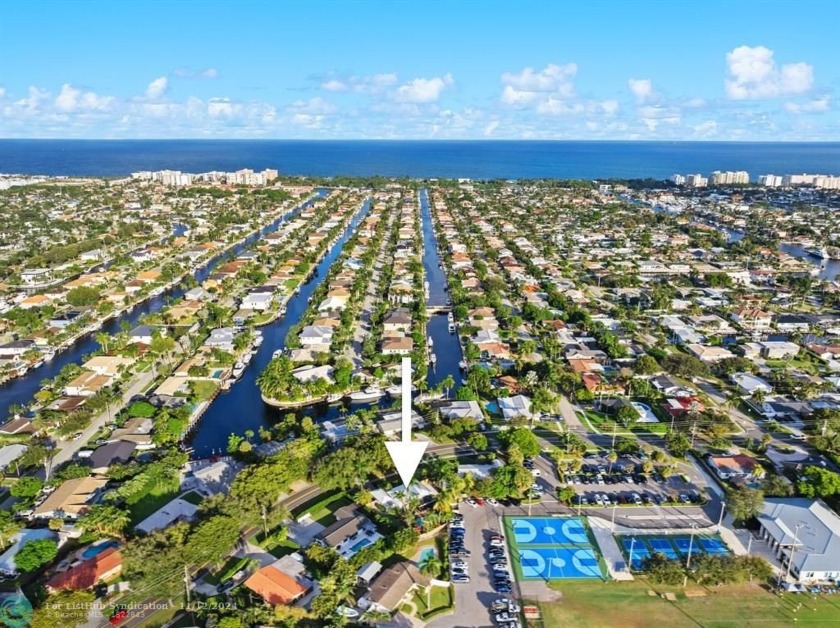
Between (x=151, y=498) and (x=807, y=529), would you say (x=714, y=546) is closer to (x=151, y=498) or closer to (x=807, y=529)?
(x=807, y=529)

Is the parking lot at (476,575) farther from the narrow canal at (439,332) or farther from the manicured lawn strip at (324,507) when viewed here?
the narrow canal at (439,332)

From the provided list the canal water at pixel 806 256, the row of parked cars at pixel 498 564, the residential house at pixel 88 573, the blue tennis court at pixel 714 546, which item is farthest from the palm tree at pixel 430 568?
the canal water at pixel 806 256

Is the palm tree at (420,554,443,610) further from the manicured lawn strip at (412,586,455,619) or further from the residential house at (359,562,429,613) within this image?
the manicured lawn strip at (412,586,455,619)

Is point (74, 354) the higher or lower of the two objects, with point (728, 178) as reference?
lower

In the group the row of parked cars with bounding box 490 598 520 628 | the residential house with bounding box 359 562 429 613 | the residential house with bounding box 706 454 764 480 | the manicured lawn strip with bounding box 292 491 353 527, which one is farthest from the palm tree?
the residential house with bounding box 706 454 764 480

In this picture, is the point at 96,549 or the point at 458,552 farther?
the point at 458,552

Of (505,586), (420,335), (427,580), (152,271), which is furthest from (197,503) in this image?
(152,271)

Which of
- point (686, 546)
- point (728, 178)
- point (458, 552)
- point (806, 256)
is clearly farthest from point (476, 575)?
point (728, 178)
